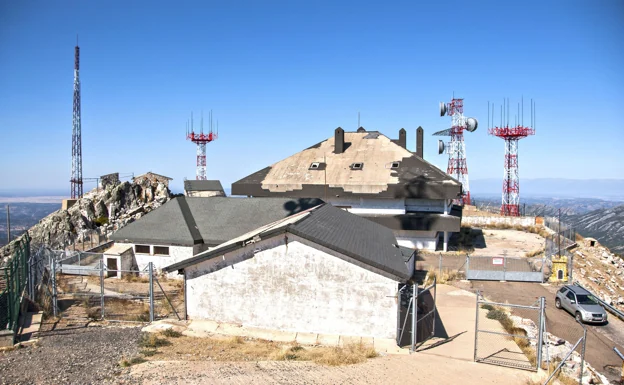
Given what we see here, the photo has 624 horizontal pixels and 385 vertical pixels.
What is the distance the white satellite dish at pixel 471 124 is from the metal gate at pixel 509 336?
4631cm

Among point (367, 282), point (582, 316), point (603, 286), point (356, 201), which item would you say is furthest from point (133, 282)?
point (603, 286)

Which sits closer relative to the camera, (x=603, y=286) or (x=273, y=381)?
(x=273, y=381)

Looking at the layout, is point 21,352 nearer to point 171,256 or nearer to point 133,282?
point 133,282

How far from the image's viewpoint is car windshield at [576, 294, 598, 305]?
18.6 metres

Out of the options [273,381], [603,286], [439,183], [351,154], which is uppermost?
[351,154]

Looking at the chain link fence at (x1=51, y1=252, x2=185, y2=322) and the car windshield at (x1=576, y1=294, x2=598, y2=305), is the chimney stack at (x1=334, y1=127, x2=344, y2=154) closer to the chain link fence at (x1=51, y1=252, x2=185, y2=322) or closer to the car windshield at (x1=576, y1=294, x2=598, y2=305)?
the chain link fence at (x1=51, y1=252, x2=185, y2=322)

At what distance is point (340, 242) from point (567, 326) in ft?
35.0

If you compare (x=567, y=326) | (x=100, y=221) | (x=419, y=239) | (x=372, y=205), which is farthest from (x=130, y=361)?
(x=100, y=221)

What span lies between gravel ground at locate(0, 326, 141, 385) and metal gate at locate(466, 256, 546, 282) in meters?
17.9

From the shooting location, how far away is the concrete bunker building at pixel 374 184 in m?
32.2

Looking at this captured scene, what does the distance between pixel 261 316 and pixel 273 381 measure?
189 inches

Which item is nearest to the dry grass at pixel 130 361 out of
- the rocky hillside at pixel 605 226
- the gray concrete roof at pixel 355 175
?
the gray concrete roof at pixel 355 175

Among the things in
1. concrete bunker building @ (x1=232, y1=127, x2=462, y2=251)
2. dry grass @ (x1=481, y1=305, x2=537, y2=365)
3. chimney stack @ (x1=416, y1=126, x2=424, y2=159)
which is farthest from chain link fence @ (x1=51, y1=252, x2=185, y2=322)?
chimney stack @ (x1=416, y1=126, x2=424, y2=159)

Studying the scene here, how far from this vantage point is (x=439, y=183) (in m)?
32.1
